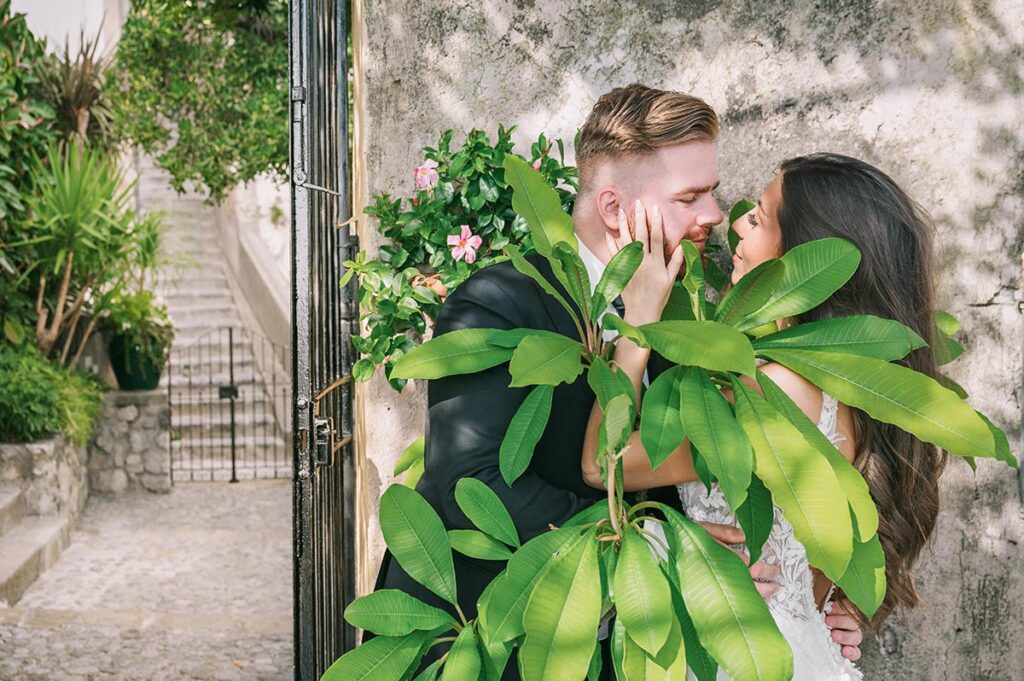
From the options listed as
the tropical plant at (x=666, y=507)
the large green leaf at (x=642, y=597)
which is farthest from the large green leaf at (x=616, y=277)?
the large green leaf at (x=642, y=597)

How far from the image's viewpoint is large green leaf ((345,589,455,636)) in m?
1.49

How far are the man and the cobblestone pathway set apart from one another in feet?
11.9

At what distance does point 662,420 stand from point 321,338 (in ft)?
6.10

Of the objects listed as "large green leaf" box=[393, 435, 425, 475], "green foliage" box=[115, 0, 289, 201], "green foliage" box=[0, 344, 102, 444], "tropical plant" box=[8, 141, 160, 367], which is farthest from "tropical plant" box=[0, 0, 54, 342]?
"large green leaf" box=[393, 435, 425, 475]

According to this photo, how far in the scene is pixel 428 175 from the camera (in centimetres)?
269

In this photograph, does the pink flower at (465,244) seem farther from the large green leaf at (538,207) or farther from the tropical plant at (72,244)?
the tropical plant at (72,244)

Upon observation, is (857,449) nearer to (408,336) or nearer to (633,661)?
(633,661)

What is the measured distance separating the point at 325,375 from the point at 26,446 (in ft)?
15.8

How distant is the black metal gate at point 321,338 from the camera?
8.93 ft

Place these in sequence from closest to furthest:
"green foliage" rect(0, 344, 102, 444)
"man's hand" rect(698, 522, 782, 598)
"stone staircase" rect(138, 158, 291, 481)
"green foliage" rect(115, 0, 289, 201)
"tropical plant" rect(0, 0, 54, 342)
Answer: "man's hand" rect(698, 522, 782, 598), "green foliage" rect(0, 344, 102, 444), "tropical plant" rect(0, 0, 54, 342), "green foliage" rect(115, 0, 289, 201), "stone staircase" rect(138, 158, 291, 481)

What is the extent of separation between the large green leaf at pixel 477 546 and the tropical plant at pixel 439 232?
45.3 inches

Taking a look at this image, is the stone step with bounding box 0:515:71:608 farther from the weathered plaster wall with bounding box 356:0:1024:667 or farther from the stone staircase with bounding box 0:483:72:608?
the weathered plaster wall with bounding box 356:0:1024:667

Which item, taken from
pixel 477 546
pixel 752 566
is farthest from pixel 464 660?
pixel 752 566

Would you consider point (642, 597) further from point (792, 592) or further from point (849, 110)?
point (849, 110)
